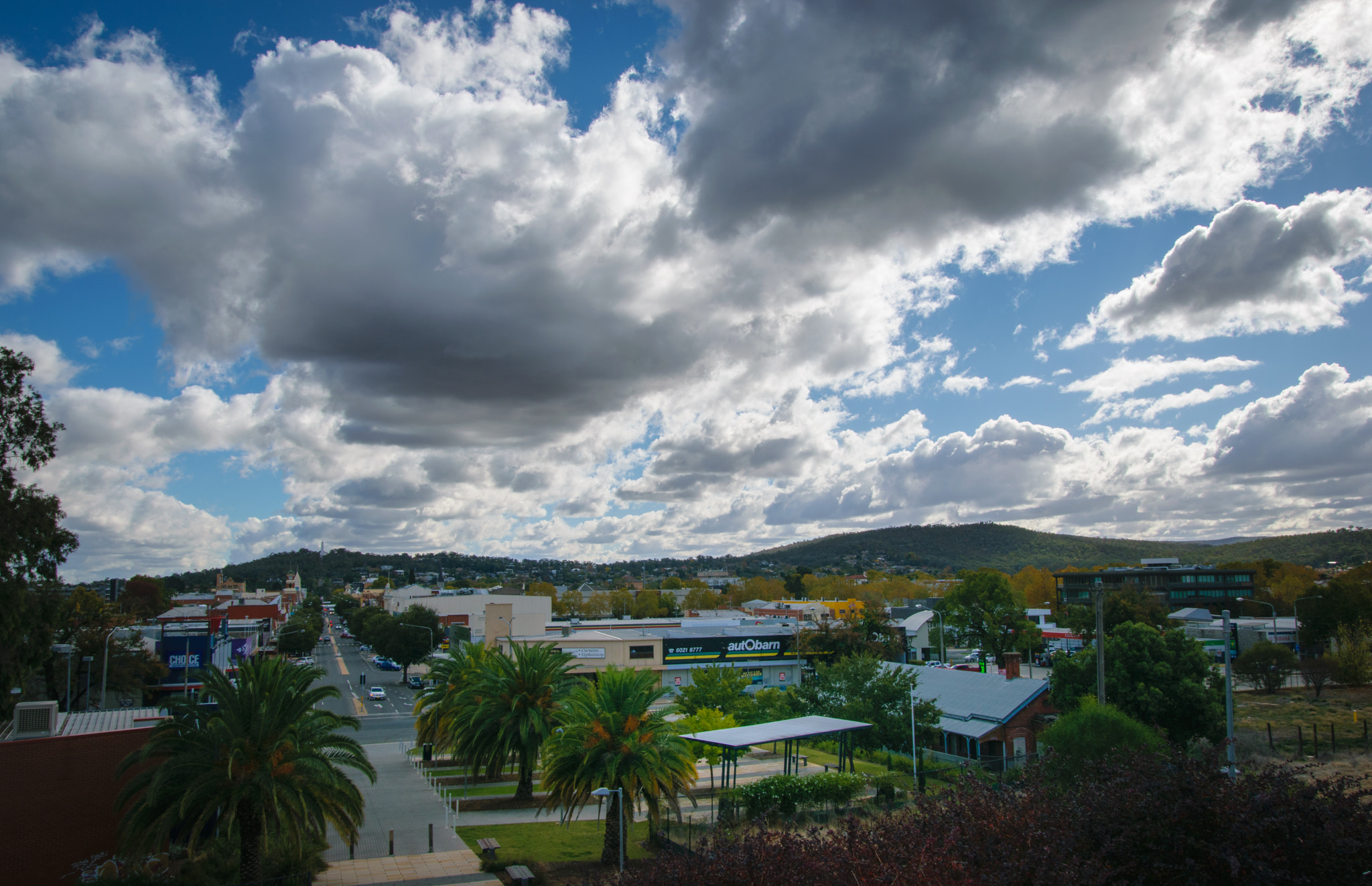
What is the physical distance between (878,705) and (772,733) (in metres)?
10.8

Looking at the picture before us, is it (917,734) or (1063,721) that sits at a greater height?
(1063,721)

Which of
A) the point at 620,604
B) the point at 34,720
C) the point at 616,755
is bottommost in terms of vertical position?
the point at 620,604

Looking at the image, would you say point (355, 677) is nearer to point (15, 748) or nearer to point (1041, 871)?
point (15, 748)

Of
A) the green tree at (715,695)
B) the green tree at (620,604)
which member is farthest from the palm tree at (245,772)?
the green tree at (620,604)

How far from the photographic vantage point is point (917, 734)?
1550 inches

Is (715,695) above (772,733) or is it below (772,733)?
below

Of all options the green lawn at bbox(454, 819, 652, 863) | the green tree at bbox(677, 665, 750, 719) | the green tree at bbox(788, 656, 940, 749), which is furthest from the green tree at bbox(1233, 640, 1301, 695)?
the green lawn at bbox(454, 819, 652, 863)

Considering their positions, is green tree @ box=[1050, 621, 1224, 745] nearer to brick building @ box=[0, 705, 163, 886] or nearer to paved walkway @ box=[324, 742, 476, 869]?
paved walkway @ box=[324, 742, 476, 869]

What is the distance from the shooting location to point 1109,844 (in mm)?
12039

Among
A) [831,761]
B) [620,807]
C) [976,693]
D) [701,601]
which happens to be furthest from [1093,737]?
[701,601]

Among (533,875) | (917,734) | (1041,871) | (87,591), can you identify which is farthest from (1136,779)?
(87,591)

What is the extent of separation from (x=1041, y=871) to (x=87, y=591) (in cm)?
7399

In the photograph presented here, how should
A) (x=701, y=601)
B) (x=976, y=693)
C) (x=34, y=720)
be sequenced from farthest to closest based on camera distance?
1. (x=701, y=601)
2. (x=976, y=693)
3. (x=34, y=720)

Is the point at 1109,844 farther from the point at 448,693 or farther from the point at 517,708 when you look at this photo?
the point at 448,693
